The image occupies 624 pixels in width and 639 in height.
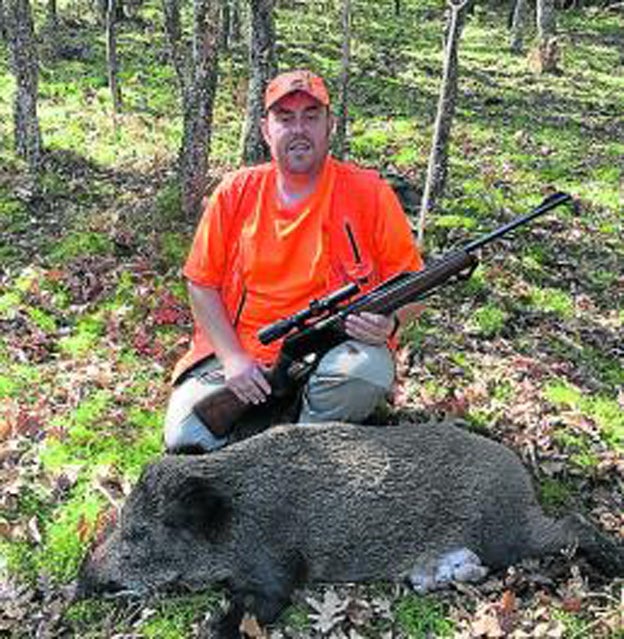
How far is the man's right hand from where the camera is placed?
6.13m

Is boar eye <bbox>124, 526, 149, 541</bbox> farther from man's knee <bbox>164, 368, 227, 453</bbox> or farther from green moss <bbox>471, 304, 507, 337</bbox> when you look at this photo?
green moss <bbox>471, 304, 507, 337</bbox>

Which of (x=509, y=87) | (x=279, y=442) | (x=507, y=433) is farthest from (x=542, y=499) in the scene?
(x=509, y=87)

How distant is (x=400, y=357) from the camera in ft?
27.2

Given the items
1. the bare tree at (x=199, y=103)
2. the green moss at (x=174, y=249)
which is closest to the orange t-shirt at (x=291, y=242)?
the green moss at (x=174, y=249)

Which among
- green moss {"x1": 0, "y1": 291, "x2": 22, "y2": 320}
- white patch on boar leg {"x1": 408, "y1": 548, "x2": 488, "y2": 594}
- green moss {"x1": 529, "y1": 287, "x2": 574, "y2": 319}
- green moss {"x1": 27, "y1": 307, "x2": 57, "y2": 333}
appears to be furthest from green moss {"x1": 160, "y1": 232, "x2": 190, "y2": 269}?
white patch on boar leg {"x1": 408, "y1": 548, "x2": 488, "y2": 594}

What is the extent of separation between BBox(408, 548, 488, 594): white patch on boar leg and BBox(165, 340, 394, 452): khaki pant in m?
1.24

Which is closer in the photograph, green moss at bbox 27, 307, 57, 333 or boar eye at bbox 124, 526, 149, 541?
boar eye at bbox 124, 526, 149, 541

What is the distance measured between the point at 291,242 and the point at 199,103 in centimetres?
426

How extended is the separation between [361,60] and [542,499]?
60.9 feet

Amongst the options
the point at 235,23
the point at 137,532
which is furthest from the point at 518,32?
the point at 137,532

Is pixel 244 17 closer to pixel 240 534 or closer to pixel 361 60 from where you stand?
pixel 361 60

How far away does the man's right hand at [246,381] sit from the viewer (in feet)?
20.1

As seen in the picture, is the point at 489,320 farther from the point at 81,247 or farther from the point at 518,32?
the point at 518,32

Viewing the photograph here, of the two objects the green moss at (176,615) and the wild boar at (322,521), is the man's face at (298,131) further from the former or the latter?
the green moss at (176,615)
